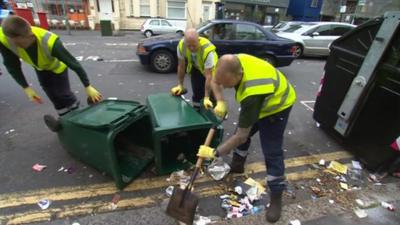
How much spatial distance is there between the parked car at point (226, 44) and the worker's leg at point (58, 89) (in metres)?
3.62

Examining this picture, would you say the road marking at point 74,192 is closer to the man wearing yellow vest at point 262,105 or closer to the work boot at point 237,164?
the work boot at point 237,164

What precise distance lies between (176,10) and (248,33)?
49.2 ft

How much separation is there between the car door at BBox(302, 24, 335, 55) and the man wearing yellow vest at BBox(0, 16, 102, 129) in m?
8.97

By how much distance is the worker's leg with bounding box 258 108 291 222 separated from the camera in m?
2.27

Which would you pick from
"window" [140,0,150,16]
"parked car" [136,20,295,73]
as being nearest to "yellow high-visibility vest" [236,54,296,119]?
"parked car" [136,20,295,73]

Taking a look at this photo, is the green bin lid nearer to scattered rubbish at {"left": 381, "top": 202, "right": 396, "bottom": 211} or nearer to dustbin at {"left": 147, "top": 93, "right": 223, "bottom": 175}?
dustbin at {"left": 147, "top": 93, "right": 223, "bottom": 175}

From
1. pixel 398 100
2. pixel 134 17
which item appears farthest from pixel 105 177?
pixel 134 17

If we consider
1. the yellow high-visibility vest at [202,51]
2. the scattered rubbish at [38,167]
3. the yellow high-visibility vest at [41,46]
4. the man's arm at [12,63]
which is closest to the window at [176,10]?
the yellow high-visibility vest at [202,51]

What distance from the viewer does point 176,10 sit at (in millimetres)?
20266

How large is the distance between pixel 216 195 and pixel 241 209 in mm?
292

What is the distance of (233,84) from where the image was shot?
1.97 meters

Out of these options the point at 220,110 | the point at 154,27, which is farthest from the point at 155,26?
the point at 220,110

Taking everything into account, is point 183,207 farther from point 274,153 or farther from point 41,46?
point 41,46

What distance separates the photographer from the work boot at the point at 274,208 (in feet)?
7.46
